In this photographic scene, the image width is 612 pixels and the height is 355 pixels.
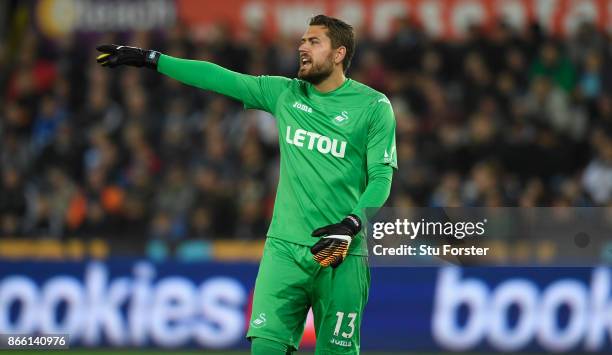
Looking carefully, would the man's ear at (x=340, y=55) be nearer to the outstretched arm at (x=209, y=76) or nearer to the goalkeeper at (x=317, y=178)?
the goalkeeper at (x=317, y=178)

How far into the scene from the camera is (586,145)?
46.2 ft

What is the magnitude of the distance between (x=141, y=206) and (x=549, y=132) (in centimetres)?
496

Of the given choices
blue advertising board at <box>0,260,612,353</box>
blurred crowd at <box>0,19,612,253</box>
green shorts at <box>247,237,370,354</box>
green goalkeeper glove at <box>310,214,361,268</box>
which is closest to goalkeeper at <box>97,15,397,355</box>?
green shorts at <box>247,237,370,354</box>

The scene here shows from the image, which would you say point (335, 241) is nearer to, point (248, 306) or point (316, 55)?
point (316, 55)

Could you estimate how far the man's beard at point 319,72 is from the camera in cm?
656

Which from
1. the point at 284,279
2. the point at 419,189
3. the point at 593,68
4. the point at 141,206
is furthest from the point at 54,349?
the point at 593,68

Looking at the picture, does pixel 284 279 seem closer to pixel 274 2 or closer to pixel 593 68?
pixel 593 68

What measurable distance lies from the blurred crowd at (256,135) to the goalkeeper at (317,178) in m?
6.52

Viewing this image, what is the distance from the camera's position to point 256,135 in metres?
14.7

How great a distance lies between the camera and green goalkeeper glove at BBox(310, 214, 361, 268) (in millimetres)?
6082

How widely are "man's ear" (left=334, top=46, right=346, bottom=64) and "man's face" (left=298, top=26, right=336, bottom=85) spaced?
1.1 inches

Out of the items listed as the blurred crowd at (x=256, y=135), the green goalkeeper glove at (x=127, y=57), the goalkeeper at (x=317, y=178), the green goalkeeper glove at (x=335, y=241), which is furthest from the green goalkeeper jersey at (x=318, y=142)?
the blurred crowd at (x=256, y=135)

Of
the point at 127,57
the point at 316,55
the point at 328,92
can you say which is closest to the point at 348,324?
the point at 328,92

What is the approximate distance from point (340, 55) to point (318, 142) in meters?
0.52
